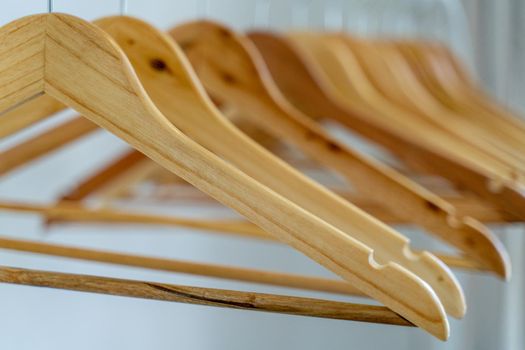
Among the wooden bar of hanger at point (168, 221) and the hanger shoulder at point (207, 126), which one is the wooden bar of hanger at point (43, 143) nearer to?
the wooden bar of hanger at point (168, 221)

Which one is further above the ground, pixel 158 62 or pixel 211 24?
pixel 211 24

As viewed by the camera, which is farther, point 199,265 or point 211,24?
point 211,24

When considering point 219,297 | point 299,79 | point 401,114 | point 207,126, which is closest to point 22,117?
point 207,126

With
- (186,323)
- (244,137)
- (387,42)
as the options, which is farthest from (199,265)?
(186,323)

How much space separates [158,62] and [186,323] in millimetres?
1010

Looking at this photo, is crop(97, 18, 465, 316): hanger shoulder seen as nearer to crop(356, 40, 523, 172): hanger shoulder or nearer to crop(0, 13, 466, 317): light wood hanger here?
crop(0, 13, 466, 317): light wood hanger

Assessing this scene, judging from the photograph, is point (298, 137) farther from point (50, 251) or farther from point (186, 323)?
point (186, 323)

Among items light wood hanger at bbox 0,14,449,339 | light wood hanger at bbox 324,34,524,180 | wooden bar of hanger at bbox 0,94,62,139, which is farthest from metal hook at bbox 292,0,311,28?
light wood hanger at bbox 0,14,449,339

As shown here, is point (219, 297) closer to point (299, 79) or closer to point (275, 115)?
point (275, 115)

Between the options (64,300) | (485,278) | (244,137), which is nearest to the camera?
(244,137)

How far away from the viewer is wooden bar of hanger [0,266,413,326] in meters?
0.50

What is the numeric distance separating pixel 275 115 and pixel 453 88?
0.56 meters

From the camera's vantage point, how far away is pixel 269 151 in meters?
0.83

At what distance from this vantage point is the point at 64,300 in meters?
1.27
